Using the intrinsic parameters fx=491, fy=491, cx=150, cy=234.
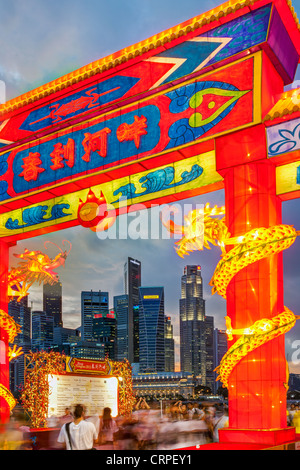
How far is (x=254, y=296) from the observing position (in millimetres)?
6672

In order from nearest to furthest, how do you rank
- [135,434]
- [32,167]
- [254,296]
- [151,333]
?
[254,296] < [135,434] < [32,167] < [151,333]

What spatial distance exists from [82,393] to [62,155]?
200 inches

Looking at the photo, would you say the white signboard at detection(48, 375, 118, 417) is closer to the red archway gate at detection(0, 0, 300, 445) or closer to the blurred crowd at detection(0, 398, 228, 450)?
the blurred crowd at detection(0, 398, 228, 450)

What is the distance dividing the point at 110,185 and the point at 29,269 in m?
3.03

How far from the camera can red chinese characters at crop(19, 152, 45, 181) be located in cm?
948

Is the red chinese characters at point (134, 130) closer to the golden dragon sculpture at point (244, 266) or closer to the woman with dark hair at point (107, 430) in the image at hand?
the golden dragon sculpture at point (244, 266)

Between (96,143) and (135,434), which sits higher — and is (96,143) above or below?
above

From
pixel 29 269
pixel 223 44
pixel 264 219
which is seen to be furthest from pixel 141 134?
pixel 29 269

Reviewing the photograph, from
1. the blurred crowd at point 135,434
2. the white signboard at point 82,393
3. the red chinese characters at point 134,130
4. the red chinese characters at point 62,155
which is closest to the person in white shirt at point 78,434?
the blurred crowd at point 135,434

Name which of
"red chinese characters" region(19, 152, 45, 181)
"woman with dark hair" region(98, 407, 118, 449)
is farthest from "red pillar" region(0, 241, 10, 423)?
"woman with dark hair" region(98, 407, 118, 449)

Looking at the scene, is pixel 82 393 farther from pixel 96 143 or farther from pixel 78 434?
pixel 96 143

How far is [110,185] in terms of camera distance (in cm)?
911

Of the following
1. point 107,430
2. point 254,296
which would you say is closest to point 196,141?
point 254,296
